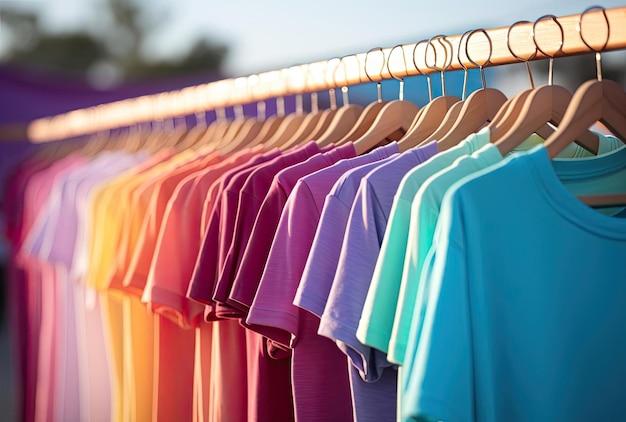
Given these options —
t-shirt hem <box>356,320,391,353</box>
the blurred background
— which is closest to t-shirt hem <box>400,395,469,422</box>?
t-shirt hem <box>356,320,391,353</box>

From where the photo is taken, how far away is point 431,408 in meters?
1.05

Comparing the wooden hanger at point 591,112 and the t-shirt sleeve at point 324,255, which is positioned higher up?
the wooden hanger at point 591,112

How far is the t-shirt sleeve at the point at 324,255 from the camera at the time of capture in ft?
4.32

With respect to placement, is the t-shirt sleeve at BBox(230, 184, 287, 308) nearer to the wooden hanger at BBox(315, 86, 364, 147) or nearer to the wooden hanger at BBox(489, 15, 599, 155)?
the wooden hanger at BBox(315, 86, 364, 147)

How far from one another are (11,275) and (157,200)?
5.76ft

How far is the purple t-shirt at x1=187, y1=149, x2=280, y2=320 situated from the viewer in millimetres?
1611

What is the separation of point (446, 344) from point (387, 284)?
161mm

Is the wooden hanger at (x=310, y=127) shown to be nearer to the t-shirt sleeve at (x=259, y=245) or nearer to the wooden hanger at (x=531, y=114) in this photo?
the t-shirt sleeve at (x=259, y=245)

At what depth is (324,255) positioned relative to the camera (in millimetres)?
1334

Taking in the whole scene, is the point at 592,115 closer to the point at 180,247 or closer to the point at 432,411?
the point at 432,411

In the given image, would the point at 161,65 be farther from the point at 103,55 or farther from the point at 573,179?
the point at 573,179

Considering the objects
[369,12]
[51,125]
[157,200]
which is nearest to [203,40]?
[369,12]

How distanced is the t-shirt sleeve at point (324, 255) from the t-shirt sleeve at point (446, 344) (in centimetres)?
25

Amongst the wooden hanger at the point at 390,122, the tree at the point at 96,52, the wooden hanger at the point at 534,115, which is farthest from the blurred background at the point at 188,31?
the wooden hanger at the point at 534,115
